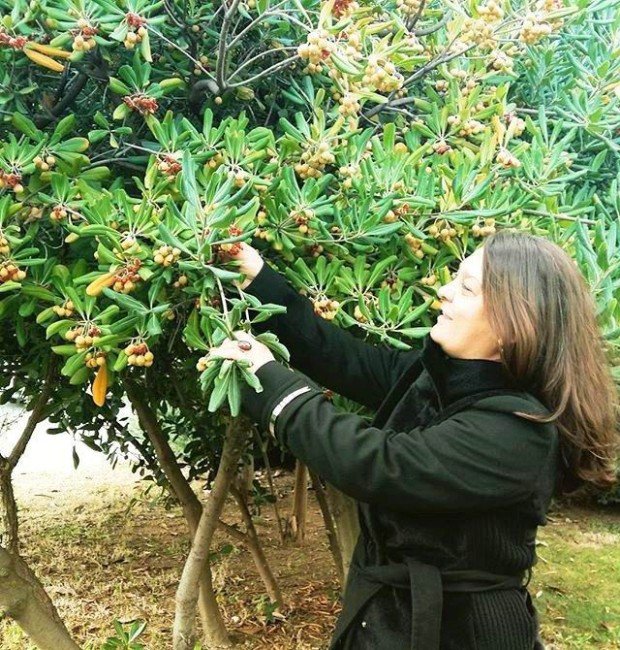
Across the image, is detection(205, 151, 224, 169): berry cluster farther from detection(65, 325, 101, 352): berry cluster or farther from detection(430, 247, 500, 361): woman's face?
detection(430, 247, 500, 361): woman's face

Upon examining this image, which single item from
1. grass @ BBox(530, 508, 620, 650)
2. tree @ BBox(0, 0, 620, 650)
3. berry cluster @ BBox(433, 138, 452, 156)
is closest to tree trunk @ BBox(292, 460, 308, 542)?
grass @ BBox(530, 508, 620, 650)

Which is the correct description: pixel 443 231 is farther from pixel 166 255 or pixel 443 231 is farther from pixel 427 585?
pixel 427 585

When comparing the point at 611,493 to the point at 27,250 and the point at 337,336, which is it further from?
the point at 27,250

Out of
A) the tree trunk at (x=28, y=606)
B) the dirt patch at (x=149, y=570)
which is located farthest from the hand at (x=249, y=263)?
the dirt patch at (x=149, y=570)

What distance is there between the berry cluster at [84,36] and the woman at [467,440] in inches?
21.3

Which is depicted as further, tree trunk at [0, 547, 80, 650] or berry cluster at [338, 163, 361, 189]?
tree trunk at [0, 547, 80, 650]

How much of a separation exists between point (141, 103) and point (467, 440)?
3.42ft

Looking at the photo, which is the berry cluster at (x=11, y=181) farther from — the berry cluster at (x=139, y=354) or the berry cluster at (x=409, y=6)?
the berry cluster at (x=409, y=6)

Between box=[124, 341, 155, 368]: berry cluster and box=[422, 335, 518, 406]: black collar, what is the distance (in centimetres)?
65

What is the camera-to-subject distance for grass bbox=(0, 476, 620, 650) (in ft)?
12.8

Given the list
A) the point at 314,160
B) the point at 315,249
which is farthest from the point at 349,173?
the point at 315,249

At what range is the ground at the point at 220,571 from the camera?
3.93m

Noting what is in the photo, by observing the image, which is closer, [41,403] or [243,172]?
[243,172]

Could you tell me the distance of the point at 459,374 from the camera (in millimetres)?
1861
